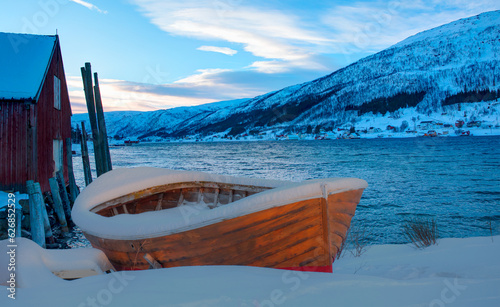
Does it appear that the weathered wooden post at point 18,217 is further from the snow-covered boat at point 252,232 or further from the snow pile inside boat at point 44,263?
the snow-covered boat at point 252,232

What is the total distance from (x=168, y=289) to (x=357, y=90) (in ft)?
598

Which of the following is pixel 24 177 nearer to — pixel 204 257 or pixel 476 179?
pixel 204 257

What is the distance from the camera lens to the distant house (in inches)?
492

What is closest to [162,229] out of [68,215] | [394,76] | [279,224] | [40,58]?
[279,224]

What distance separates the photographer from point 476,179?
83.8ft

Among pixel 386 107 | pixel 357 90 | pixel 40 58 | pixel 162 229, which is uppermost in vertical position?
pixel 357 90

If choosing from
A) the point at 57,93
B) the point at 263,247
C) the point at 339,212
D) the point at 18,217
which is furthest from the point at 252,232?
the point at 57,93

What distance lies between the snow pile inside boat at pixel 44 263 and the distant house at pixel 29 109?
8762mm

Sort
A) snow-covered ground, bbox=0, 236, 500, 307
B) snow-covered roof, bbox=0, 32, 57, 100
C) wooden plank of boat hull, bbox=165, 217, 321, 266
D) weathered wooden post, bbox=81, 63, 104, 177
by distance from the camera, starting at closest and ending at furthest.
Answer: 1. snow-covered ground, bbox=0, 236, 500, 307
2. wooden plank of boat hull, bbox=165, 217, 321, 266
3. snow-covered roof, bbox=0, 32, 57, 100
4. weathered wooden post, bbox=81, 63, 104, 177

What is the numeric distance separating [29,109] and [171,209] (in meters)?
8.99

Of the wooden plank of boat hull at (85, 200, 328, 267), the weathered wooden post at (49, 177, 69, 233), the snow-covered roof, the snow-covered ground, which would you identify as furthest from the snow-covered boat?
the snow-covered roof

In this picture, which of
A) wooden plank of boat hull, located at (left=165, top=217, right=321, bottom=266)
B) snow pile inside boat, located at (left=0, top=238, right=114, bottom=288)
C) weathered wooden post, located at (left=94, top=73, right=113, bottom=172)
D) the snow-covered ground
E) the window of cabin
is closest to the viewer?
the snow-covered ground

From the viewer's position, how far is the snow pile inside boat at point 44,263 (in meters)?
4.40

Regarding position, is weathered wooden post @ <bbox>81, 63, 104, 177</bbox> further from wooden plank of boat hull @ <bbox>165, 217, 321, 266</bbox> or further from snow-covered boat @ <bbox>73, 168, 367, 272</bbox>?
wooden plank of boat hull @ <bbox>165, 217, 321, 266</bbox>
